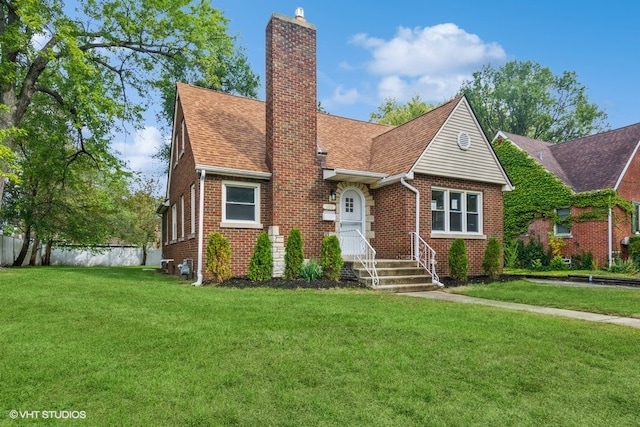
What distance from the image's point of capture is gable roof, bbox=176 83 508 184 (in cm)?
1232

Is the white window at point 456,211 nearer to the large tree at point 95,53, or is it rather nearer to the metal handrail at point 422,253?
the metal handrail at point 422,253

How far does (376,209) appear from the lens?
13.9 metres

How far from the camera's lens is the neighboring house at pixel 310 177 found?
39.4 ft

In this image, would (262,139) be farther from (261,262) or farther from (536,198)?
(536,198)

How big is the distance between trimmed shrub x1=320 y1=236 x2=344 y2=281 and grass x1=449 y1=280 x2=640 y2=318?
3021 millimetres

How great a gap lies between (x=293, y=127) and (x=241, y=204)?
2740 mm

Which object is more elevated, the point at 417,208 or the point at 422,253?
the point at 417,208

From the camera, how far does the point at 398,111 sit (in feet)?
126

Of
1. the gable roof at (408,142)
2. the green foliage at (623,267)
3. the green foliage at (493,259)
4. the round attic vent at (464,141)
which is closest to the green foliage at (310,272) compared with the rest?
the gable roof at (408,142)

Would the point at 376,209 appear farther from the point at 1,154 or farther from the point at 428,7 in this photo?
Result: the point at 1,154

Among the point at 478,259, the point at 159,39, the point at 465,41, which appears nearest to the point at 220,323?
the point at 478,259

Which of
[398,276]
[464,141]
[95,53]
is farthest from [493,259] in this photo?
[95,53]

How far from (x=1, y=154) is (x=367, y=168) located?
10.7 metres

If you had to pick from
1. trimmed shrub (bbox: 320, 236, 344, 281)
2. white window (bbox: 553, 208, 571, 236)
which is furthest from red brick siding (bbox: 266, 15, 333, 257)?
white window (bbox: 553, 208, 571, 236)
